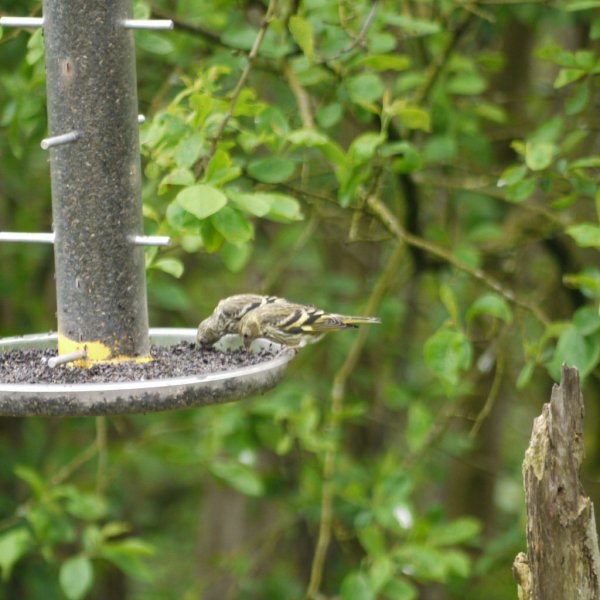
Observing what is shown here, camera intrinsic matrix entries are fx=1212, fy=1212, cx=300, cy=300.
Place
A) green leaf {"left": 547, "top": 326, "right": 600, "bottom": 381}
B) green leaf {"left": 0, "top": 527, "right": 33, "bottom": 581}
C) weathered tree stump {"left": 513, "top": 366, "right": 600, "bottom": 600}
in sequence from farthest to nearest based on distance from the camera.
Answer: green leaf {"left": 0, "top": 527, "right": 33, "bottom": 581} → green leaf {"left": 547, "top": 326, "right": 600, "bottom": 381} → weathered tree stump {"left": 513, "top": 366, "right": 600, "bottom": 600}

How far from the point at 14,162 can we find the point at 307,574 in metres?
3.97

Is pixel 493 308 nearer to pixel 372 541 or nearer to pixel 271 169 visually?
pixel 271 169

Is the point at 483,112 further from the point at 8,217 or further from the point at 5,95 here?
the point at 8,217

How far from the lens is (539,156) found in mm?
4977

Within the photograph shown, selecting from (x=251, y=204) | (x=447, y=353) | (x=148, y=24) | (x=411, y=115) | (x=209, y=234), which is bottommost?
(x=447, y=353)

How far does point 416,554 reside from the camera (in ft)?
19.4

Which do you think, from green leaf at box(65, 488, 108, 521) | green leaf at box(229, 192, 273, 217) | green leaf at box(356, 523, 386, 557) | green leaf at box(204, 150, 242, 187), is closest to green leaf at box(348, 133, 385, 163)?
green leaf at box(229, 192, 273, 217)

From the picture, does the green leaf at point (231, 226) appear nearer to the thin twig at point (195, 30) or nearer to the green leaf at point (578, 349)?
the green leaf at point (578, 349)

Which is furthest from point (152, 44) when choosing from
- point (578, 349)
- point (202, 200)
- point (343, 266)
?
point (343, 266)

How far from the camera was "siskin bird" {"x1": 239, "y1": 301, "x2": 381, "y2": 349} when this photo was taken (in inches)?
176

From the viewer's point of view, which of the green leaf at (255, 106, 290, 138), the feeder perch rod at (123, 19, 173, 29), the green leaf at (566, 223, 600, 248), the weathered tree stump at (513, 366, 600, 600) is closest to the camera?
the weathered tree stump at (513, 366, 600, 600)

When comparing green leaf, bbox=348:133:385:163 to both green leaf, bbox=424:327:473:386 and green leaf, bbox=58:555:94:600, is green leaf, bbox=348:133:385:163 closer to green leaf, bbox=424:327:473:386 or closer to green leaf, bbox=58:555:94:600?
green leaf, bbox=424:327:473:386

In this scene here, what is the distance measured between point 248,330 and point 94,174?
80 centimetres

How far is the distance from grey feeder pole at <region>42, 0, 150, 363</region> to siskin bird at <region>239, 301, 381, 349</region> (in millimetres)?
420
